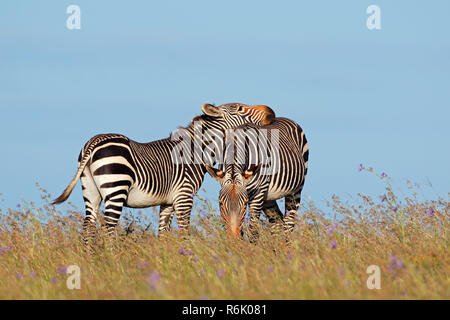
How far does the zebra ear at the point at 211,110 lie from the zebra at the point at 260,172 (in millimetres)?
783

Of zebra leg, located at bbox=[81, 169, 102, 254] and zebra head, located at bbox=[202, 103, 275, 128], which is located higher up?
zebra head, located at bbox=[202, 103, 275, 128]

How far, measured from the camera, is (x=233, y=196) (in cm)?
1068

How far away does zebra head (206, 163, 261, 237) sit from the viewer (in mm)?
10594

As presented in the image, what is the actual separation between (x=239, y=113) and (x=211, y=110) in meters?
0.92

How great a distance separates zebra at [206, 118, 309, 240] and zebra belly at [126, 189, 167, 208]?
67.4 inches

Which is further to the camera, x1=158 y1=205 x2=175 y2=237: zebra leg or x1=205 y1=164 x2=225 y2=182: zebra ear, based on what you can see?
x1=158 y1=205 x2=175 y2=237: zebra leg

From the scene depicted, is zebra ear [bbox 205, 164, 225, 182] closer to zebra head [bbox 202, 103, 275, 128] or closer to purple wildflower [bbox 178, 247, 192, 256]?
purple wildflower [bbox 178, 247, 192, 256]

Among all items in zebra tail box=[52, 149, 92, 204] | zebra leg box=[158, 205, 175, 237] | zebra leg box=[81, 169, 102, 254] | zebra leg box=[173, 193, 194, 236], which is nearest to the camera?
zebra tail box=[52, 149, 92, 204]

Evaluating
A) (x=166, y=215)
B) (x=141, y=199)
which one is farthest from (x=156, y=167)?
(x=166, y=215)

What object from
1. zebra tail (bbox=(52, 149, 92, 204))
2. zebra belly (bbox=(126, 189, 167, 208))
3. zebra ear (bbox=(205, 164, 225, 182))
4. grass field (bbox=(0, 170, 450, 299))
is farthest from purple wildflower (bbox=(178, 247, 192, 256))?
zebra belly (bbox=(126, 189, 167, 208))

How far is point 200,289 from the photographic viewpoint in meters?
7.32

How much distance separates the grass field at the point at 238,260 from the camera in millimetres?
7223
